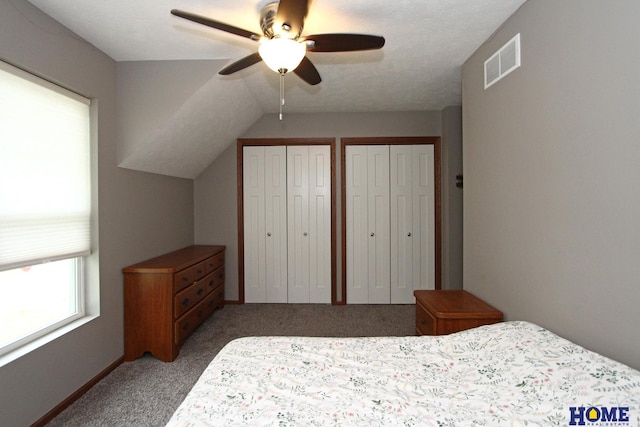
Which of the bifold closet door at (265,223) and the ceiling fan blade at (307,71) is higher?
the ceiling fan blade at (307,71)

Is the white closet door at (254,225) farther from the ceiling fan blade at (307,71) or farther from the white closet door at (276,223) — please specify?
the ceiling fan blade at (307,71)

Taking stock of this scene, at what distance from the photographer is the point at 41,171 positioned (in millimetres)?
1884

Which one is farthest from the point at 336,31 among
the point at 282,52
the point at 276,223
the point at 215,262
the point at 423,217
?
the point at 215,262

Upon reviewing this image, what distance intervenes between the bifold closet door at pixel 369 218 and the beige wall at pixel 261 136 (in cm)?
17

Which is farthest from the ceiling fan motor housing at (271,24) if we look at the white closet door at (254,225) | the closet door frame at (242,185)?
the white closet door at (254,225)

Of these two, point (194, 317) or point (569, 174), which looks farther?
point (194, 317)

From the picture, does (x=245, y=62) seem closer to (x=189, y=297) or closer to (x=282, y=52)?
(x=282, y=52)

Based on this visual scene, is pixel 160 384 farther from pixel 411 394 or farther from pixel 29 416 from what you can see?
pixel 411 394

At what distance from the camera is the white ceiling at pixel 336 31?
70.0 inches

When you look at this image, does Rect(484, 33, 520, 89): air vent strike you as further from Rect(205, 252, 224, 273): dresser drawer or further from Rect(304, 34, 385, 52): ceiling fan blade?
Rect(205, 252, 224, 273): dresser drawer

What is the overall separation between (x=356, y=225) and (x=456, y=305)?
1.90 metres

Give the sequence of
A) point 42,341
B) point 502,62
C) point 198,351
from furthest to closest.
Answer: point 198,351, point 502,62, point 42,341

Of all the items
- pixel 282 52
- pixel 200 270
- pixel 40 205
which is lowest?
pixel 200 270

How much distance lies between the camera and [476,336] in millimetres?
1547
